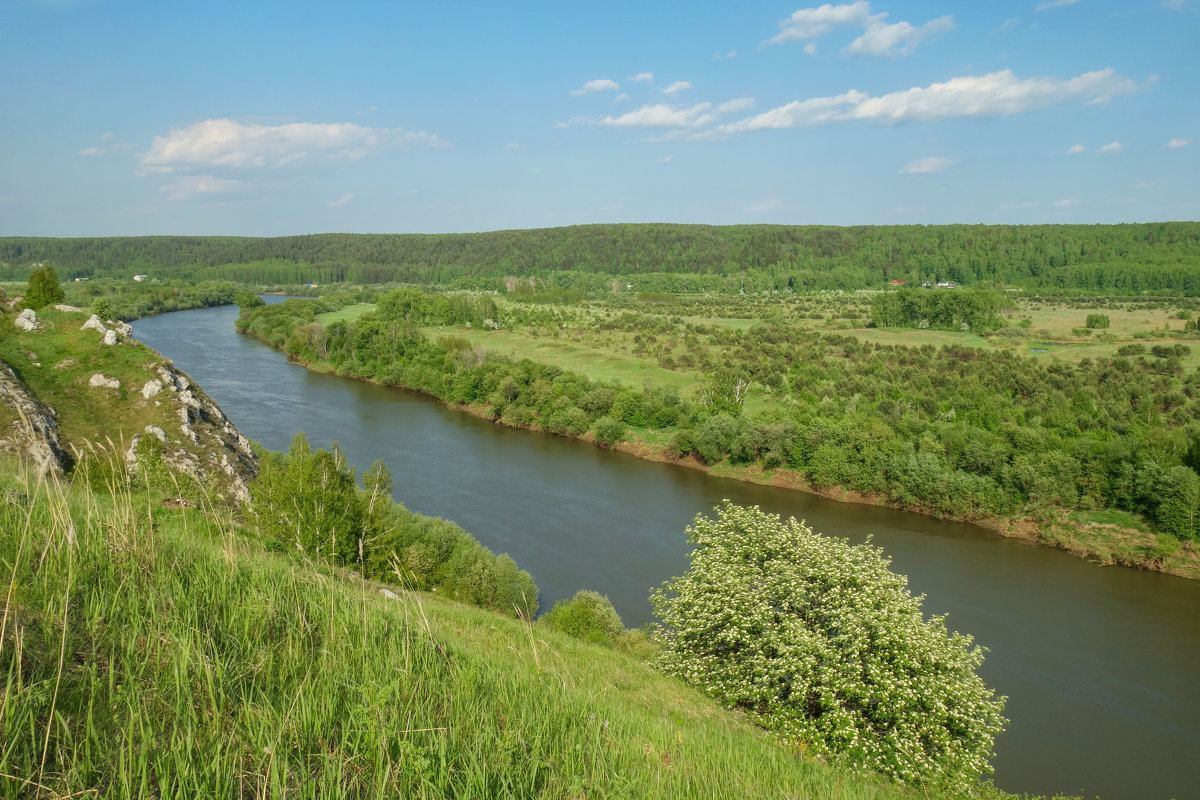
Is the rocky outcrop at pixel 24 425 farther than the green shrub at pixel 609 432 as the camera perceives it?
No

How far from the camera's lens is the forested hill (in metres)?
127

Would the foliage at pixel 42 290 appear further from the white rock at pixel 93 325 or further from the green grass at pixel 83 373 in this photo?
the white rock at pixel 93 325

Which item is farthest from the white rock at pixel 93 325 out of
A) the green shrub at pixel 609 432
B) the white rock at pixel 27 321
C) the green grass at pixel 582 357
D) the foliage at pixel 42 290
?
the green grass at pixel 582 357

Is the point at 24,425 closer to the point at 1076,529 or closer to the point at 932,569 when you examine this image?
the point at 932,569

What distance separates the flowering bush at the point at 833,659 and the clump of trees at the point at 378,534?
3.64 meters

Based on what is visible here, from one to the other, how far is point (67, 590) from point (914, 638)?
11.0 metres

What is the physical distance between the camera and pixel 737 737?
21.4ft

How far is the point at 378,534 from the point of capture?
50.3ft

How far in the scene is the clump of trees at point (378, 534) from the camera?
46.8 feet

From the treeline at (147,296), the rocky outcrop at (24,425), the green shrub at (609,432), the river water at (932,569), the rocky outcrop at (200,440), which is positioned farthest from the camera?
the treeline at (147,296)

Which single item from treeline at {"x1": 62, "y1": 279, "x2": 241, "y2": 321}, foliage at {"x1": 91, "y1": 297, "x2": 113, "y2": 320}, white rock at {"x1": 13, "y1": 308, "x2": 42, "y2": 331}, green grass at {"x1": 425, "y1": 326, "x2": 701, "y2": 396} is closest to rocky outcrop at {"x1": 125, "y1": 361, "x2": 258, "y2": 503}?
white rock at {"x1": 13, "y1": 308, "x2": 42, "y2": 331}

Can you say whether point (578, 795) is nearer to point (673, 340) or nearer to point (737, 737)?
point (737, 737)

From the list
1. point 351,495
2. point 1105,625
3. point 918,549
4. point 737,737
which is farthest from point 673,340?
point 737,737

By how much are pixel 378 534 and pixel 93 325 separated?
16.4m
